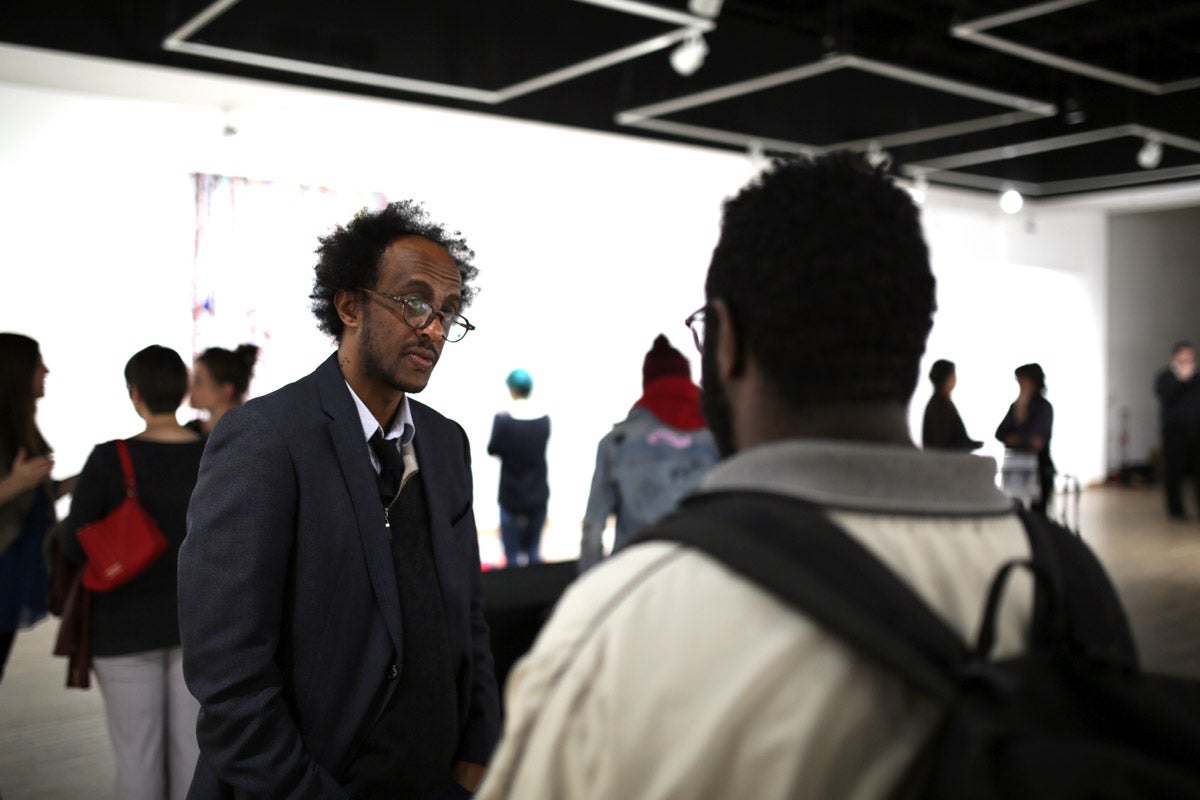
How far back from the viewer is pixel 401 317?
1.94m

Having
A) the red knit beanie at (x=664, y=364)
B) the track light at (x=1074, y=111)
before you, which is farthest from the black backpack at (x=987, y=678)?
the track light at (x=1074, y=111)

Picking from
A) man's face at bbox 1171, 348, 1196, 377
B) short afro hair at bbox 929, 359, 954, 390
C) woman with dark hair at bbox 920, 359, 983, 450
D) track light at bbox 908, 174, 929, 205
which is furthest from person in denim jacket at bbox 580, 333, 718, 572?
man's face at bbox 1171, 348, 1196, 377

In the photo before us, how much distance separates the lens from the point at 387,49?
23.3 feet

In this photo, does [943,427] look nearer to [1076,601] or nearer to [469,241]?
[469,241]

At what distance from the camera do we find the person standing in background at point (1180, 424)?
11328 mm

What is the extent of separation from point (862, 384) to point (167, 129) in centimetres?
843

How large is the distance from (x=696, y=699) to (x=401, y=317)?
1356 millimetres

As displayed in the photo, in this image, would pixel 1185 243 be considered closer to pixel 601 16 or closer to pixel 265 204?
pixel 601 16

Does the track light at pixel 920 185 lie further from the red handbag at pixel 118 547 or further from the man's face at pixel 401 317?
the man's face at pixel 401 317

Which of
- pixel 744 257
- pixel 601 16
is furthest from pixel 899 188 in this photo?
pixel 601 16

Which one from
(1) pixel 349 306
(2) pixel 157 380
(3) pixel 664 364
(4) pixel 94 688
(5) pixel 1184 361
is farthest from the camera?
(5) pixel 1184 361

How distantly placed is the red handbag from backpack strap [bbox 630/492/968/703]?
2.49 meters

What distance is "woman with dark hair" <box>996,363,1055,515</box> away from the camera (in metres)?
7.64

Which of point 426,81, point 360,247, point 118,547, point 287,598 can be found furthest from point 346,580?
point 426,81
